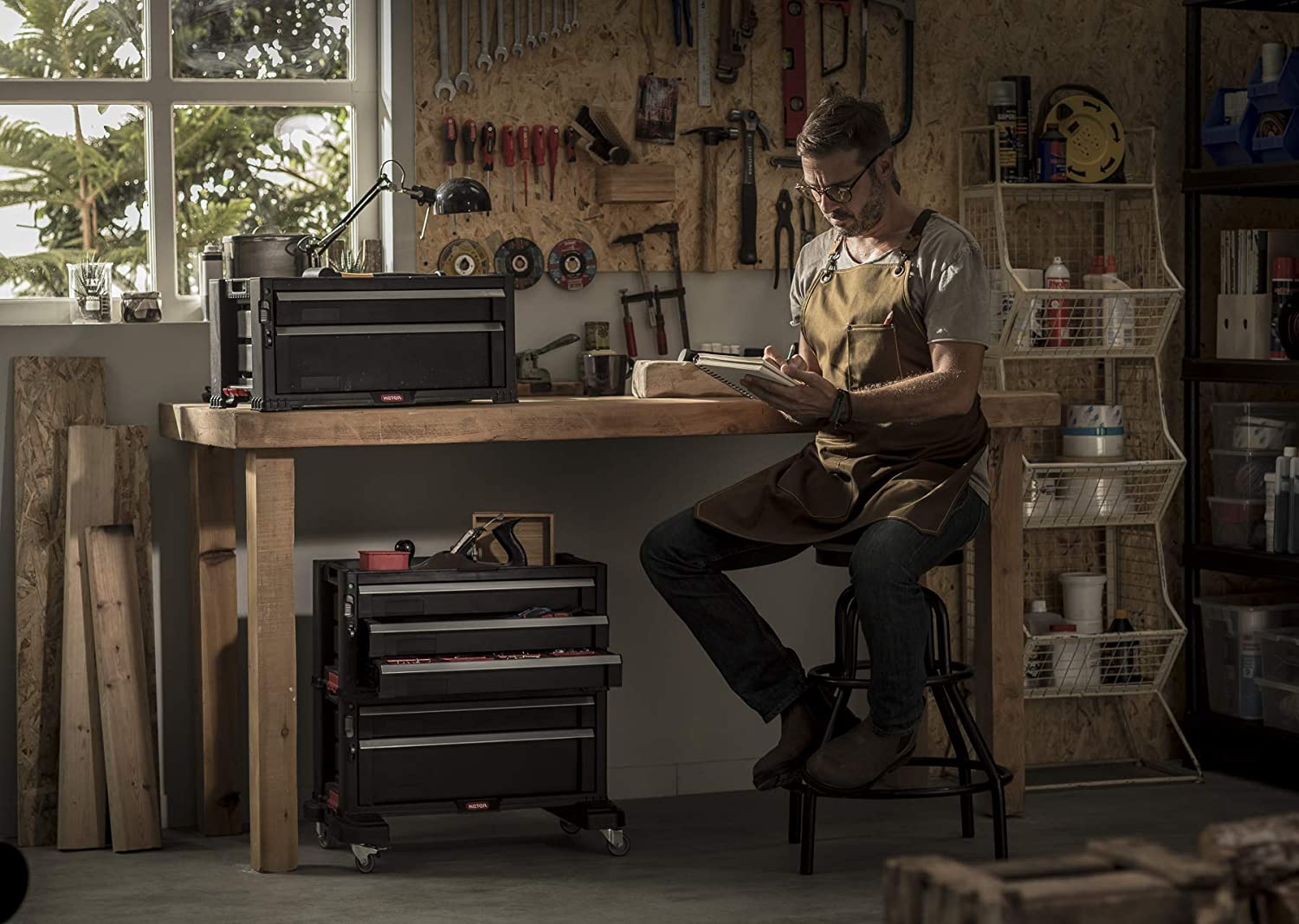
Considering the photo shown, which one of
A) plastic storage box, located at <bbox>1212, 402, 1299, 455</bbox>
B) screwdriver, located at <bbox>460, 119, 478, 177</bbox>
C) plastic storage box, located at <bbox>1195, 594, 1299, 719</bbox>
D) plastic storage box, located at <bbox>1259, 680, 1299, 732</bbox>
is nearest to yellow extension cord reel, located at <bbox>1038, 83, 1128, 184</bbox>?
plastic storage box, located at <bbox>1212, 402, 1299, 455</bbox>

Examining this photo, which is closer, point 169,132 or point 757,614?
point 757,614

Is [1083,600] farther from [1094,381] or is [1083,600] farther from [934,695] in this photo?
[934,695]

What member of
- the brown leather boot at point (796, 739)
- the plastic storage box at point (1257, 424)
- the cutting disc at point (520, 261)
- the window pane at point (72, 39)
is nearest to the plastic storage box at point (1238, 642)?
the plastic storage box at point (1257, 424)

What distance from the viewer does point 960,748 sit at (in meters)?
4.01

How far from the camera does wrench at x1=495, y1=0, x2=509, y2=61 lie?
14.6ft

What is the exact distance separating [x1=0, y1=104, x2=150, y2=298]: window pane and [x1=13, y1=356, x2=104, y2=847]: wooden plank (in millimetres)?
318

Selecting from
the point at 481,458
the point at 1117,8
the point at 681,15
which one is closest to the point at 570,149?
the point at 681,15

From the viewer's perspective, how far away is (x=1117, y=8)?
4.95 m

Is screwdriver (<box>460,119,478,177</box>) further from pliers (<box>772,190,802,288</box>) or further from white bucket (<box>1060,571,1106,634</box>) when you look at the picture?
white bucket (<box>1060,571,1106,634</box>)

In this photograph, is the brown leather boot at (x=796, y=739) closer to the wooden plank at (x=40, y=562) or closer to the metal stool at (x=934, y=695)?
the metal stool at (x=934, y=695)

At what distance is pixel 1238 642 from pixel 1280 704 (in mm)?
207

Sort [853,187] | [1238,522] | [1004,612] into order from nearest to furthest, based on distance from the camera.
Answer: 1. [853,187]
2. [1004,612]
3. [1238,522]

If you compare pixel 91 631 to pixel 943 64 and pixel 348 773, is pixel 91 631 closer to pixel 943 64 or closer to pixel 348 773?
pixel 348 773

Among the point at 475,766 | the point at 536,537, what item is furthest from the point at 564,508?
the point at 475,766
